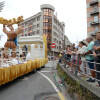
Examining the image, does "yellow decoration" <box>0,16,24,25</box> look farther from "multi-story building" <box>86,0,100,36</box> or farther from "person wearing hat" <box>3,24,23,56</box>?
"multi-story building" <box>86,0,100,36</box>

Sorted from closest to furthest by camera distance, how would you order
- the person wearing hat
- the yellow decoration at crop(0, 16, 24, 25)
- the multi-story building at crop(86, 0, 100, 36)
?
the yellow decoration at crop(0, 16, 24, 25) → the person wearing hat → the multi-story building at crop(86, 0, 100, 36)

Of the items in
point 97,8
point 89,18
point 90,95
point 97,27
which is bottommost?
point 90,95

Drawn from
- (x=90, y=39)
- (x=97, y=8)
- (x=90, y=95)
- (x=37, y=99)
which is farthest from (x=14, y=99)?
(x=97, y=8)

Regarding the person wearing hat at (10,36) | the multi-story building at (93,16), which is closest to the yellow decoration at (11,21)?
the person wearing hat at (10,36)

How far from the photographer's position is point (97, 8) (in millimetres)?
26828

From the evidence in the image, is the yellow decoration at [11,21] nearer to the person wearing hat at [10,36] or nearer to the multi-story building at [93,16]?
the person wearing hat at [10,36]

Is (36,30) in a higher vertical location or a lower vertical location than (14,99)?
higher

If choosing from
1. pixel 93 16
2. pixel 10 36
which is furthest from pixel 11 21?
pixel 93 16

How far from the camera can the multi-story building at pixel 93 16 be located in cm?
2648

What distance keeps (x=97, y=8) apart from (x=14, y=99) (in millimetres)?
29606

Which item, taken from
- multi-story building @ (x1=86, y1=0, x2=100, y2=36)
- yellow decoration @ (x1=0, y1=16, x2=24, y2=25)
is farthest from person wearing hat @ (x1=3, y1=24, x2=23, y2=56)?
multi-story building @ (x1=86, y1=0, x2=100, y2=36)

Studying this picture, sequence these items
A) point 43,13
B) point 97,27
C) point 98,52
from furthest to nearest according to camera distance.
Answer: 1. point 43,13
2. point 97,27
3. point 98,52

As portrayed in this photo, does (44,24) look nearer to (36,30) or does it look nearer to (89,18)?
(36,30)

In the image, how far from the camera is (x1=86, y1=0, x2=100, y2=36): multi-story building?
26.5m
